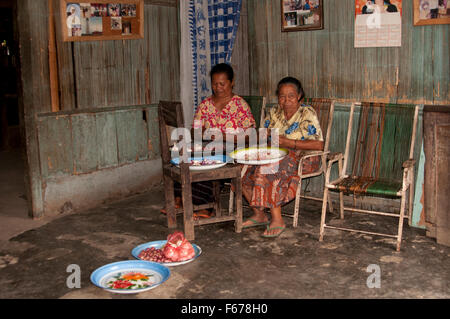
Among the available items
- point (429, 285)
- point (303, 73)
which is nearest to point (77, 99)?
point (303, 73)

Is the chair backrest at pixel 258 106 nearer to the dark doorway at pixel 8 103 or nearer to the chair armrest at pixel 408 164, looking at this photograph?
the chair armrest at pixel 408 164

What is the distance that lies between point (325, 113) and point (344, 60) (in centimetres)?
53

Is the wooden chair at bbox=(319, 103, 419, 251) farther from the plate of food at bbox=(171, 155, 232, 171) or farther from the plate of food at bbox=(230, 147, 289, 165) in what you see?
the plate of food at bbox=(171, 155, 232, 171)

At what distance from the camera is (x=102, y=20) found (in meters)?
5.31

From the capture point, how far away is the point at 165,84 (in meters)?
6.05

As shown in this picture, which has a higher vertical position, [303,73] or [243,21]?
[243,21]

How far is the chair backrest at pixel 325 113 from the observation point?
15.8ft

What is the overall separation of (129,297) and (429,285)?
6.26 ft

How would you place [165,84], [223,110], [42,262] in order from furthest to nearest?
[165,84]
[223,110]
[42,262]

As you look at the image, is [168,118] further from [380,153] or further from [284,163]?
[380,153]

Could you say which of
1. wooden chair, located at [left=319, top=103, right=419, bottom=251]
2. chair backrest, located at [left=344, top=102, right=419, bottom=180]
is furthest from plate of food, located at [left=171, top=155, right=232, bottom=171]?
chair backrest, located at [left=344, top=102, right=419, bottom=180]

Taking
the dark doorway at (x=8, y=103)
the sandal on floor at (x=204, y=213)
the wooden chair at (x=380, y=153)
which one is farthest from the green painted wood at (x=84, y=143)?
the wooden chair at (x=380, y=153)
